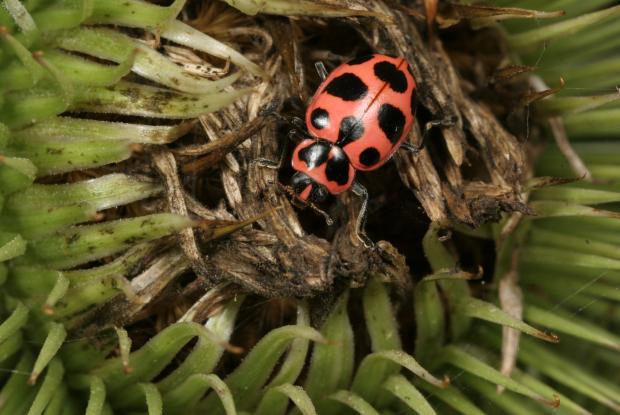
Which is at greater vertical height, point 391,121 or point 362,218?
point 391,121

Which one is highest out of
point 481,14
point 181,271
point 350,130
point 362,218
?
point 481,14

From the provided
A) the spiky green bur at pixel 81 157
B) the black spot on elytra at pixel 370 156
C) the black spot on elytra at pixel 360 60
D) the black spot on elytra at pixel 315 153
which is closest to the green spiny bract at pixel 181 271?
the spiky green bur at pixel 81 157

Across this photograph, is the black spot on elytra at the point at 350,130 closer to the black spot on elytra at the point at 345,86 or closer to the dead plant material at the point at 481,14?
the black spot on elytra at the point at 345,86

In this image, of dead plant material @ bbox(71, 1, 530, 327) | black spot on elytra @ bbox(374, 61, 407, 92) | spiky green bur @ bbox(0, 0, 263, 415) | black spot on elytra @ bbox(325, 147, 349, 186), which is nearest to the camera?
spiky green bur @ bbox(0, 0, 263, 415)

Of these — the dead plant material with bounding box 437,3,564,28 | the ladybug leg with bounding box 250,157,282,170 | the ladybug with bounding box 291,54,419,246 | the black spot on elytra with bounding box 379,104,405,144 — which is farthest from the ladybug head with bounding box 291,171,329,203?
the dead plant material with bounding box 437,3,564,28

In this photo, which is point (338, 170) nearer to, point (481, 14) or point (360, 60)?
point (360, 60)

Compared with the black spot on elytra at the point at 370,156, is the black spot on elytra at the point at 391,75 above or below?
above

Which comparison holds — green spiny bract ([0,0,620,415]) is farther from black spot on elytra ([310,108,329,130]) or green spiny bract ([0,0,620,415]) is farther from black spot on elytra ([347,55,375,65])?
black spot on elytra ([310,108,329,130])

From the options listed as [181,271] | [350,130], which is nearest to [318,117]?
[350,130]
